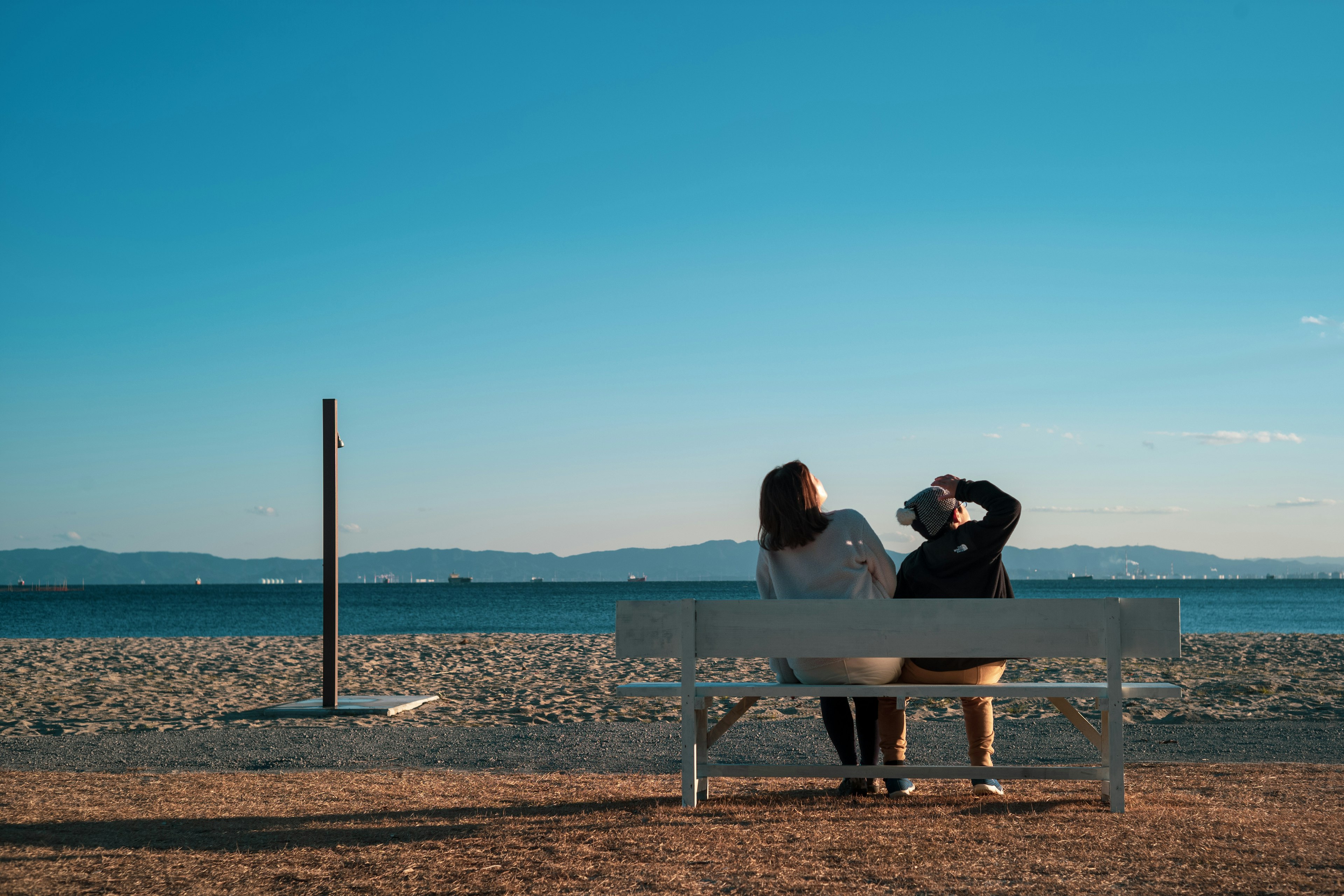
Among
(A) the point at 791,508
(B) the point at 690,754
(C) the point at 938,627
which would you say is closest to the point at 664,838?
(B) the point at 690,754

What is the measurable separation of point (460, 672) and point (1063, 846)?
10131 mm

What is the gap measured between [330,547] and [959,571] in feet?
18.9

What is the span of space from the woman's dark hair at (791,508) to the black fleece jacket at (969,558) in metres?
0.41

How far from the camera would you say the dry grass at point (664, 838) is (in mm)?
2988

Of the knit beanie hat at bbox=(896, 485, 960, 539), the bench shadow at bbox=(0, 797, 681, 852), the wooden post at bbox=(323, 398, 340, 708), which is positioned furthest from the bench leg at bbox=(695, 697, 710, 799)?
the wooden post at bbox=(323, 398, 340, 708)

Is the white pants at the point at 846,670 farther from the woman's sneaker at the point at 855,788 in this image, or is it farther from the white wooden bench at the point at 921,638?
the woman's sneaker at the point at 855,788

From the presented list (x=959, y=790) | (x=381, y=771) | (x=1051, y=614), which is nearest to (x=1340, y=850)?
(x=1051, y=614)

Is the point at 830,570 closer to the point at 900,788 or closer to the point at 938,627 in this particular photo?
the point at 938,627

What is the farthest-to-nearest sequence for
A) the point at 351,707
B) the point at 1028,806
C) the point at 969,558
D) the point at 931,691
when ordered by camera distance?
the point at 351,707 < the point at 969,558 < the point at 1028,806 < the point at 931,691

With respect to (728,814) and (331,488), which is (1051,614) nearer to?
(728,814)

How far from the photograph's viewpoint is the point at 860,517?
431cm

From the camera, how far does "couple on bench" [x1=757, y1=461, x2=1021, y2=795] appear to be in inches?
165

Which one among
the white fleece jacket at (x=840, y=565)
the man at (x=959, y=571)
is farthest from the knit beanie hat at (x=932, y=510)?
the white fleece jacket at (x=840, y=565)

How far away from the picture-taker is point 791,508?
4.27 metres
